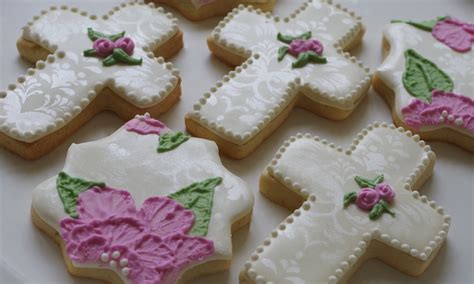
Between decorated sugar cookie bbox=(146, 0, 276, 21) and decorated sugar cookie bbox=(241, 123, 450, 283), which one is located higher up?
decorated sugar cookie bbox=(146, 0, 276, 21)

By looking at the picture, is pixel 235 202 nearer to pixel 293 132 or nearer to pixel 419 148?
pixel 293 132

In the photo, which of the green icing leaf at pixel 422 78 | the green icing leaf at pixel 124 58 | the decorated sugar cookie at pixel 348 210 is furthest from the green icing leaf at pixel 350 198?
the green icing leaf at pixel 124 58

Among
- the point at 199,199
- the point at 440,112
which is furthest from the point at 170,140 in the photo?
the point at 440,112

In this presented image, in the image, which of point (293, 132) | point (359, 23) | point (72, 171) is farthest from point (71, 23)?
point (359, 23)

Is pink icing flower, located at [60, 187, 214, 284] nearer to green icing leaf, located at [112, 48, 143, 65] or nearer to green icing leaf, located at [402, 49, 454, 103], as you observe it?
green icing leaf, located at [112, 48, 143, 65]

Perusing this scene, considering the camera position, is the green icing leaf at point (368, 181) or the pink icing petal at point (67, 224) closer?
the pink icing petal at point (67, 224)

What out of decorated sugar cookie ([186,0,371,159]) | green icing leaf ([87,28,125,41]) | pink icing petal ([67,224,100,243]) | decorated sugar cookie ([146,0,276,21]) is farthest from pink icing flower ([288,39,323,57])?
pink icing petal ([67,224,100,243])

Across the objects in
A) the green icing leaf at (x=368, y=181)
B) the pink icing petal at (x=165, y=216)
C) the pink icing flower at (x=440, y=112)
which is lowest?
the pink icing petal at (x=165, y=216)

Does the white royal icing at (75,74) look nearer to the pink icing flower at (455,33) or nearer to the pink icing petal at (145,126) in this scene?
the pink icing petal at (145,126)
